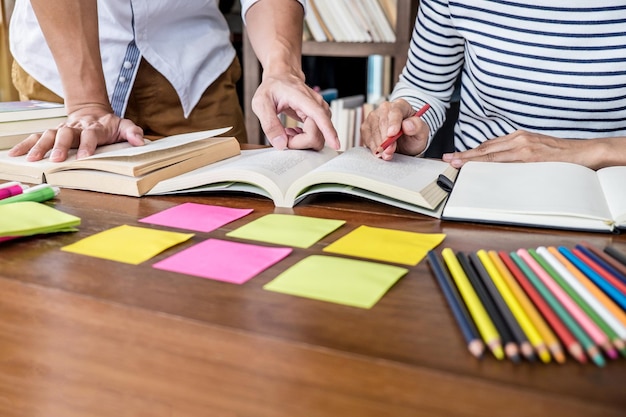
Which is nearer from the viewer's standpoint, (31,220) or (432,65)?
(31,220)

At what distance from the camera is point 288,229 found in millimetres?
729

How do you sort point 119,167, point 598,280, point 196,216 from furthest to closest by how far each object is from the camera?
point 119,167 → point 196,216 → point 598,280

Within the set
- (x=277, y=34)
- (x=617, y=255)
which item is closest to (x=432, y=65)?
(x=277, y=34)

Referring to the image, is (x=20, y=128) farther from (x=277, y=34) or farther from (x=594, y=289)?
(x=594, y=289)

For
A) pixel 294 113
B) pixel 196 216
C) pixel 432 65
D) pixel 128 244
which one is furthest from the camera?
pixel 432 65

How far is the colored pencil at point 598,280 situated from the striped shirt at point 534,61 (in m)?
0.74

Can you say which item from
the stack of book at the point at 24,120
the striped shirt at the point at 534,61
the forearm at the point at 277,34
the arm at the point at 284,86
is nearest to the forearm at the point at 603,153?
the striped shirt at the point at 534,61

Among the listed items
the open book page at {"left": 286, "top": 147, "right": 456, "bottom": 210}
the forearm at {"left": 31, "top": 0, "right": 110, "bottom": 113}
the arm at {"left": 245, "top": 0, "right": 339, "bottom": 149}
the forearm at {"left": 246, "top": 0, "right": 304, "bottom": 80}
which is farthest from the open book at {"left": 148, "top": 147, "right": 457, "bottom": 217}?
the forearm at {"left": 31, "top": 0, "right": 110, "bottom": 113}

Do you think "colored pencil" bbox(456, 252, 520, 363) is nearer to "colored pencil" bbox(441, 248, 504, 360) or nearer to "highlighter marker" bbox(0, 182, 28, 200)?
"colored pencil" bbox(441, 248, 504, 360)

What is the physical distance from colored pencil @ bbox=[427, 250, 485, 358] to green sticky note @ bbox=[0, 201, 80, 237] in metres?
0.40

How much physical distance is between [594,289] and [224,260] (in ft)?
1.08

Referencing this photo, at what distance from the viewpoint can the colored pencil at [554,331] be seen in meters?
0.42

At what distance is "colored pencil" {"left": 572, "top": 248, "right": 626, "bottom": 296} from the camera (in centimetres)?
51

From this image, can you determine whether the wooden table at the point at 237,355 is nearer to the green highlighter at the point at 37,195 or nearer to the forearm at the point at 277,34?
the green highlighter at the point at 37,195
